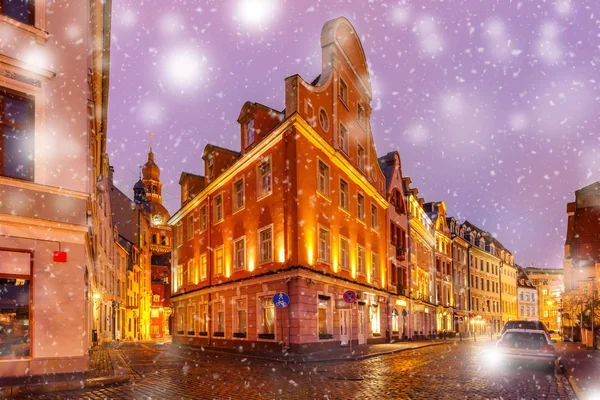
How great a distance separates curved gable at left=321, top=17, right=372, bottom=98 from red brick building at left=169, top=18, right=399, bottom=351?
7 centimetres

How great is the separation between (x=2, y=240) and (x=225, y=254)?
19.3 meters

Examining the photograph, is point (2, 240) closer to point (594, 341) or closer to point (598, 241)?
point (594, 341)

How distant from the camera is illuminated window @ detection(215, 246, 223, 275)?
3291cm

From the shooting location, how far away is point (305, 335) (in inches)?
981

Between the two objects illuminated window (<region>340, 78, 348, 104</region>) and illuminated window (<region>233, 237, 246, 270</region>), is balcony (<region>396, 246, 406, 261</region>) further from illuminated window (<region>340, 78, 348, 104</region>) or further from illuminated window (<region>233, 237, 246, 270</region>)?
illuminated window (<region>233, 237, 246, 270</region>)

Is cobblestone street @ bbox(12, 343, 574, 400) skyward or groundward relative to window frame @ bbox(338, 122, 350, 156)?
groundward

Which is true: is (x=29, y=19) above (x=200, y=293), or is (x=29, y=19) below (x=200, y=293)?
above

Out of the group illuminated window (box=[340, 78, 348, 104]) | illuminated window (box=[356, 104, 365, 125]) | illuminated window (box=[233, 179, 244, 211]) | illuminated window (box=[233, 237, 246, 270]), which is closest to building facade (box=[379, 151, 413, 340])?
illuminated window (box=[356, 104, 365, 125])

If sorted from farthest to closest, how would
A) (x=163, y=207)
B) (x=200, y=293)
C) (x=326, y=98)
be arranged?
1. (x=163, y=207)
2. (x=200, y=293)
3. (x=326, y=98)

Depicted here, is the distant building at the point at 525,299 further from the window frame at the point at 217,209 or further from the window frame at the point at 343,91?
the window frame at the point at 217,209

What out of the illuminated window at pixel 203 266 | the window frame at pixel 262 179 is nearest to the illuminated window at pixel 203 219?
the illuminated window at pixel 203 266

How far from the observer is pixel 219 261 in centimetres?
3328

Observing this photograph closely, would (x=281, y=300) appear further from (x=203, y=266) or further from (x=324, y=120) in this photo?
(x=203, y=266)

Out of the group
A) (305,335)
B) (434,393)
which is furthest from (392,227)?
(434,393)
